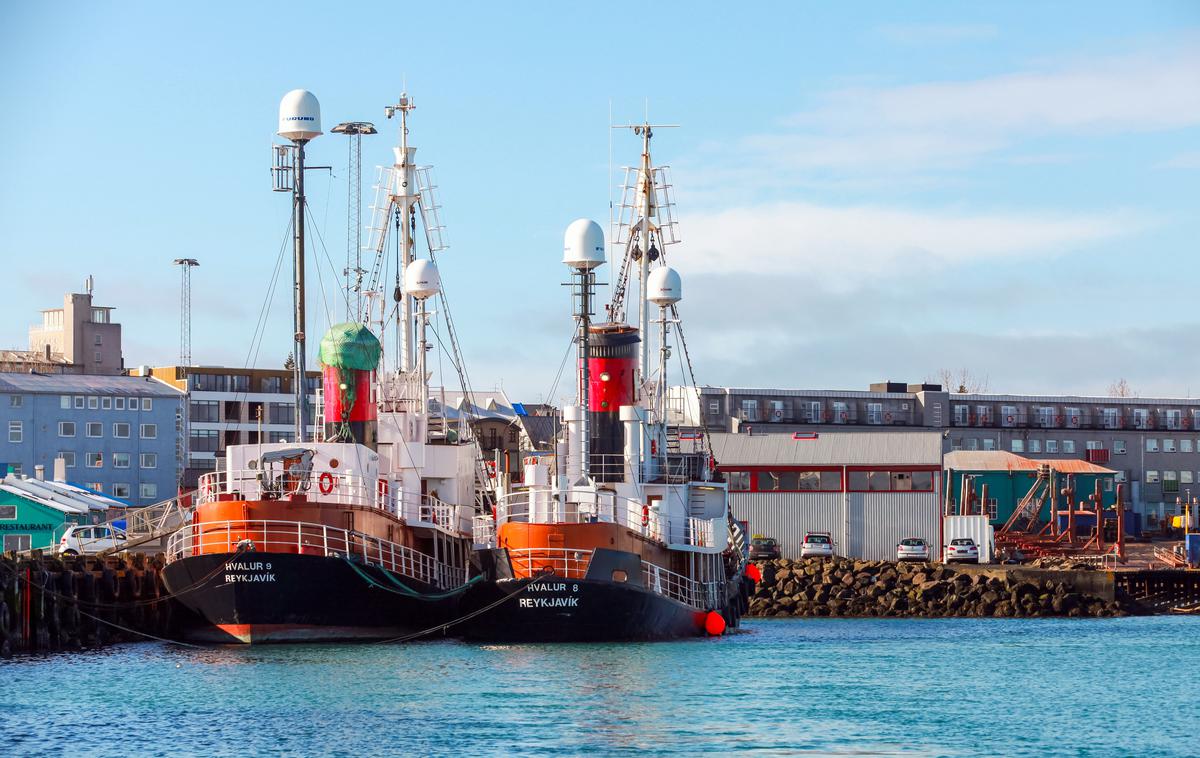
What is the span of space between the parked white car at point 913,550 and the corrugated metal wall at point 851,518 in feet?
2.61

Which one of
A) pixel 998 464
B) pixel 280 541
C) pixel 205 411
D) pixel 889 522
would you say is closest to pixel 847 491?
pixel 889 522

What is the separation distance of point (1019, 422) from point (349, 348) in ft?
293

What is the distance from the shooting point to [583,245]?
191ft

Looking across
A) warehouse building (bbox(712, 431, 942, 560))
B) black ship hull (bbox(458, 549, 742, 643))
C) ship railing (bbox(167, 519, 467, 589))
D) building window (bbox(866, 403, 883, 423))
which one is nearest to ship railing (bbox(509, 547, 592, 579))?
black ship hull (bbox(458, 549, 742, 643))

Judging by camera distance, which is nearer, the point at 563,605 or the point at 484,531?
the point at 563,605

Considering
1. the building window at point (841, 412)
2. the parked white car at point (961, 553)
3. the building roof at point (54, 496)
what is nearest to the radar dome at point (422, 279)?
the building roof at point (54, 496)

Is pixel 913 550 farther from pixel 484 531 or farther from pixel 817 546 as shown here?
pixel 484 531

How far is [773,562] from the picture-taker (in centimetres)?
8581

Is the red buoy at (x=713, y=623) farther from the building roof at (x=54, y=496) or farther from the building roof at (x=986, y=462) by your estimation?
the building roof at (x=986, y=462)

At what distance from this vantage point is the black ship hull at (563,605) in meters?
52.2

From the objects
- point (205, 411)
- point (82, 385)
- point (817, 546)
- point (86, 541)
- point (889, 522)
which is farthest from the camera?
point (205, 411)

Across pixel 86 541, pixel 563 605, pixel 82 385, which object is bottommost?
pixel 563 605

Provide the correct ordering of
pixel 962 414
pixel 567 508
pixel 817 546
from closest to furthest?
pixel 567 508 → pixel 817 546 → pixel 962 414

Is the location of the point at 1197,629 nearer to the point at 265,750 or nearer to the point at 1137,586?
the point at 1137,586
